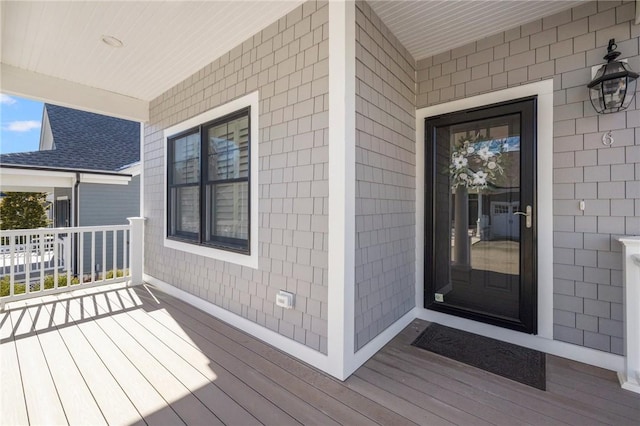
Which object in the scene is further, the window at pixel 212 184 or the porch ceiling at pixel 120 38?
the window at pixel 212 184

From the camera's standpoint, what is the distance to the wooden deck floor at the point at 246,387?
1.72 metres

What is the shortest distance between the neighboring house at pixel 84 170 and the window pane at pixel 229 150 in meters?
5.27

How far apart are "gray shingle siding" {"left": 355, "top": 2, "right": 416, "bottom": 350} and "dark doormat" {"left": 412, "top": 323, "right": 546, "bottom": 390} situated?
396mm

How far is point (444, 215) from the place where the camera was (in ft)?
10.1

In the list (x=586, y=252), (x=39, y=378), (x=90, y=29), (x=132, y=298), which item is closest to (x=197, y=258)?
(x=132, y=298)

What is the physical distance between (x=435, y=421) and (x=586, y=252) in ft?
6.12

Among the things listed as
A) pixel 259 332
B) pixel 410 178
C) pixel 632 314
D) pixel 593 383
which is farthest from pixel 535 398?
pixel 259 332

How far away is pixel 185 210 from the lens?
3979mm

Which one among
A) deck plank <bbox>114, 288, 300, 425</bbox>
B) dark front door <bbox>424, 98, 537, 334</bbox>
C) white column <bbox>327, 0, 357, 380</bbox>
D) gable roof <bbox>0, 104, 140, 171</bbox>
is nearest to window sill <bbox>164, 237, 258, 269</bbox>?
deck plank <bbox>114, 288, 300, 425</bbox>

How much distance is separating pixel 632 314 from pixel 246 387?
2.73m

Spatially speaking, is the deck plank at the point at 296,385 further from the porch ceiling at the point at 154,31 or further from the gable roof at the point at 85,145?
the gable roof at the point at 85,145

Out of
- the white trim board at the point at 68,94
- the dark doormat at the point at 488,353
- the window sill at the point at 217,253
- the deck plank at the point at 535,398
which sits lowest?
the deck plank at the point at 535,398

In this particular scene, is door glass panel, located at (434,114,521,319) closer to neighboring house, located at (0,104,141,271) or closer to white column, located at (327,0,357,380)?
white column, located at (327,0,357,380)

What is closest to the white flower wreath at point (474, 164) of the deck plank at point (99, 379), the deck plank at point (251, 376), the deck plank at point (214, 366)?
the deck plank at point (251, 376)
